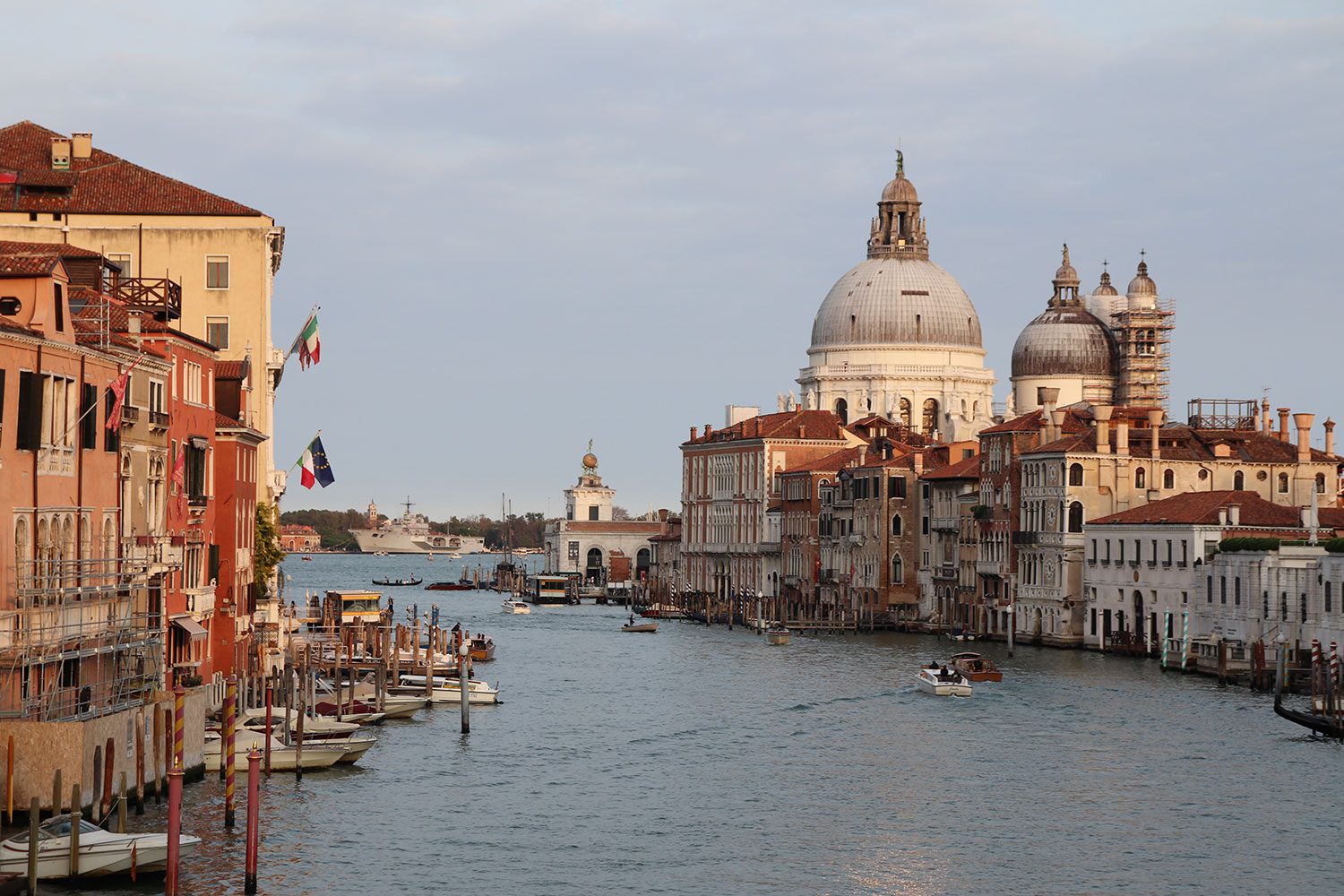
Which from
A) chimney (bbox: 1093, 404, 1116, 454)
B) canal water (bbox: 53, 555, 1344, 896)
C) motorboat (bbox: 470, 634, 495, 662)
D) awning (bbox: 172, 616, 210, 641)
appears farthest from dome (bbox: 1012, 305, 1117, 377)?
awning (bbox: 172, 616, 210, 641)

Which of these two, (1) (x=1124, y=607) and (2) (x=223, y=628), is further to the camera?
(1) (x=1124, y=607)

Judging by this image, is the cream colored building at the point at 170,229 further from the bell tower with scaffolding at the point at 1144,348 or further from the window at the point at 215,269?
the bell tower with scaffolding at the point at 1144,348

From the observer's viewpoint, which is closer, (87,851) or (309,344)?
(87,851)

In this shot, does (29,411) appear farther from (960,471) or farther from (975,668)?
(960,471)

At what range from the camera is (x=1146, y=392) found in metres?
116

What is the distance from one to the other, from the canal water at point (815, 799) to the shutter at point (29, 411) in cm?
535

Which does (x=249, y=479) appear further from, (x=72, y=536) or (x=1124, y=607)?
(x=1124, y=607)

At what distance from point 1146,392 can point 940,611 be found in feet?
96.2

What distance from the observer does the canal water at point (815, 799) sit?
3139 centimetres

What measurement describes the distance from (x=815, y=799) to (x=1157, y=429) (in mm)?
43569

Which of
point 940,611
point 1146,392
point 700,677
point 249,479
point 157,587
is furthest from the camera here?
point 1146,392

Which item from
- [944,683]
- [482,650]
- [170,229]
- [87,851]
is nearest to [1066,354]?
[482,650]

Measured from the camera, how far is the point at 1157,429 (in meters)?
79.6

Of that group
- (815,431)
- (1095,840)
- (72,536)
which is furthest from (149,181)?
(815,431)
